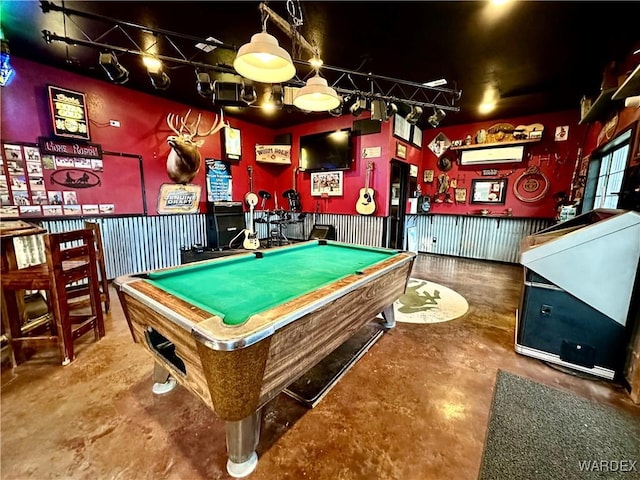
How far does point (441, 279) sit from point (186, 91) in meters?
5.28

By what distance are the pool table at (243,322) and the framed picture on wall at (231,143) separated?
12.8 feet

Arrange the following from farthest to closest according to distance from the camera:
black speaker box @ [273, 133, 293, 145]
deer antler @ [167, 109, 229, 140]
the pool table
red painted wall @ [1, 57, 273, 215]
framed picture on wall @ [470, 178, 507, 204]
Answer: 1. black speaker box @ [273, 133, 293, 145]
2. framed picture on wall @ [470, 178, 507, 204]
3. deer antler @ [167, 109, 229, 140]
4. red painted wall @ [1, 57, 273, 215]
5. the pool table

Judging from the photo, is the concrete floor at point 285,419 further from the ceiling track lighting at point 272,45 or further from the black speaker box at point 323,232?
the black speaker box at point 323,232

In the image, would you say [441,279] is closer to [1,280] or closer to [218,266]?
[218,266]

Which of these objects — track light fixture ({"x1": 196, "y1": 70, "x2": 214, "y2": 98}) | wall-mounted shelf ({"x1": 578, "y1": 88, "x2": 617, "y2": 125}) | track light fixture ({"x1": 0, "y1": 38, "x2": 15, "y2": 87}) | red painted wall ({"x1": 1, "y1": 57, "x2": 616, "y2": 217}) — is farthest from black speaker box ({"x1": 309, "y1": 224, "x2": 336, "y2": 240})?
track light fixture ({"x1": 0, "y1": 38, "x2": 15, "y2": 87})

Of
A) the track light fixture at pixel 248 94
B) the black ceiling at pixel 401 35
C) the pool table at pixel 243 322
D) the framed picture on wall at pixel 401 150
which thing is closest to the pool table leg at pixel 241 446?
the pool table at pixel 243 322

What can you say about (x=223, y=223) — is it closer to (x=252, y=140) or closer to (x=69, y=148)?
(x=252, y=140)

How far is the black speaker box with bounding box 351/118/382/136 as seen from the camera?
197 inches

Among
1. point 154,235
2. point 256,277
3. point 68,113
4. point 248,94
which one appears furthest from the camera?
point 154,235

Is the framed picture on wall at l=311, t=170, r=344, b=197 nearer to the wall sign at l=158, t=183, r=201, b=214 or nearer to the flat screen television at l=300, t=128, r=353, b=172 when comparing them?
the flat screen television at l=300, t=128, r=353, b=172

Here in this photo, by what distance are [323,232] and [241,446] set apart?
459 centimetres

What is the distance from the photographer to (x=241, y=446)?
4.04ft

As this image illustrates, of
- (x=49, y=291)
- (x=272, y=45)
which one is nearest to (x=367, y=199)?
(x=272, y=45)

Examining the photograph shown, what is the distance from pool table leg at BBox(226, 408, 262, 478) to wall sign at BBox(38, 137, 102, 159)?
434 cm
